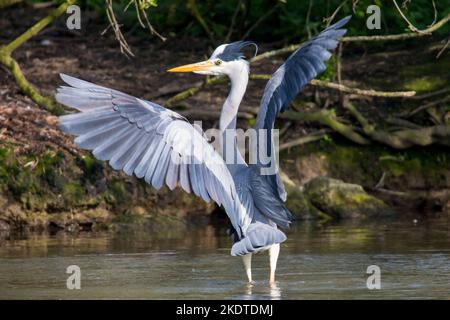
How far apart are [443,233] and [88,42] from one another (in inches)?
293

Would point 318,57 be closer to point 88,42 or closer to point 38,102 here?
point 38,102

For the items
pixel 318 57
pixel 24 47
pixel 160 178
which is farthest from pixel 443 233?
pixel 24 47

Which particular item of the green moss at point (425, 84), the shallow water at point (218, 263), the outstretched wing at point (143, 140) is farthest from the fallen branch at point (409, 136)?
the outstretched wing at point (143, 140)

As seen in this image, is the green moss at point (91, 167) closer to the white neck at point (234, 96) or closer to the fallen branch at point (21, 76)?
the fallen branch at point (21, 76)

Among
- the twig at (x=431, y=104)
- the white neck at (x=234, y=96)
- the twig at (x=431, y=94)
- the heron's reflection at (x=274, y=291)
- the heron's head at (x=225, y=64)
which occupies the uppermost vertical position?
the twig at (x=431, y=94)

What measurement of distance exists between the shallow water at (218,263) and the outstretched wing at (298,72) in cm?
85

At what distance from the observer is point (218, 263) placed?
9.70m

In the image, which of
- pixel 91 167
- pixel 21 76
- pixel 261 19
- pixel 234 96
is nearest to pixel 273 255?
pixel 234 96

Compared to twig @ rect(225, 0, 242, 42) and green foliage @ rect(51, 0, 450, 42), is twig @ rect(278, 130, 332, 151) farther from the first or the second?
twig @ rect(225, 0, 242, 42)

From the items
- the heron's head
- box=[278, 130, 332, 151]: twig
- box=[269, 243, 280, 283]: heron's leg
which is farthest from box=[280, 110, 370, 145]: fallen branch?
box=[269, 243, 280, 283]: heron's leg

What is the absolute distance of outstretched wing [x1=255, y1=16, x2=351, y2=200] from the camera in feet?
26.9

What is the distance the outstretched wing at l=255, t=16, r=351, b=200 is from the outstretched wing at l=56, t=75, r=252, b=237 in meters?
0.56

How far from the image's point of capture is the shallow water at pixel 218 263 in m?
8.12

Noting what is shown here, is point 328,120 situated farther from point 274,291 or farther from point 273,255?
point 274,291
